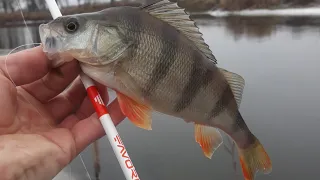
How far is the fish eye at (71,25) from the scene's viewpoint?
0.88 m

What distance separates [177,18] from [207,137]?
0.38 meters

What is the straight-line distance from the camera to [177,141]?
2.29 metres

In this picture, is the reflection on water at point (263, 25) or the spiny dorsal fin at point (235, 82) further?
the reflection on water at point (263, 25)

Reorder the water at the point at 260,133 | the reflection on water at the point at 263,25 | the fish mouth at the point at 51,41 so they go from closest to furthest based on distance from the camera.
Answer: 1. the fish mouth at the point at 51,41
2. the water at the point at 260,133
3. the reflection on water at the point at 263,25

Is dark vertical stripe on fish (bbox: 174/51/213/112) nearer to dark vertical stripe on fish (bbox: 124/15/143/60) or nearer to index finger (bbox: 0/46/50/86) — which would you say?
dark vertical stripe on fish (bbox: 124/15/143/60)

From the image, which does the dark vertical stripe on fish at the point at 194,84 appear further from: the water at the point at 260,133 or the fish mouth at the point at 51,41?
the water at the point at 260,133

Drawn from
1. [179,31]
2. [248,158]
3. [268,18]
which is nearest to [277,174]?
[248,158]

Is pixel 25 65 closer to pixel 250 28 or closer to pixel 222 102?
pixel 222 102

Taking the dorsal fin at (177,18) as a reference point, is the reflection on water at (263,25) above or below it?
below

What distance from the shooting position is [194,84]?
98 cm

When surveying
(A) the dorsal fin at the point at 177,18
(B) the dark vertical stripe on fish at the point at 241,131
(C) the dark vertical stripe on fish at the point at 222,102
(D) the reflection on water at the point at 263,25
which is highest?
(A) the dorsal fin at the point at 177,18

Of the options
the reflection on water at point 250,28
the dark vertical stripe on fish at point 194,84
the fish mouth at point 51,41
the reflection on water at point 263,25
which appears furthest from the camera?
the reflection on water at point 263,25

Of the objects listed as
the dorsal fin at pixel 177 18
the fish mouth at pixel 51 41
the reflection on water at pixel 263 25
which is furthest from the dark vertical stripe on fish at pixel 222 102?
the reflection on water at pixel 263 25

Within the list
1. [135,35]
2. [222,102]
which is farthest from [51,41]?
[222,102]
